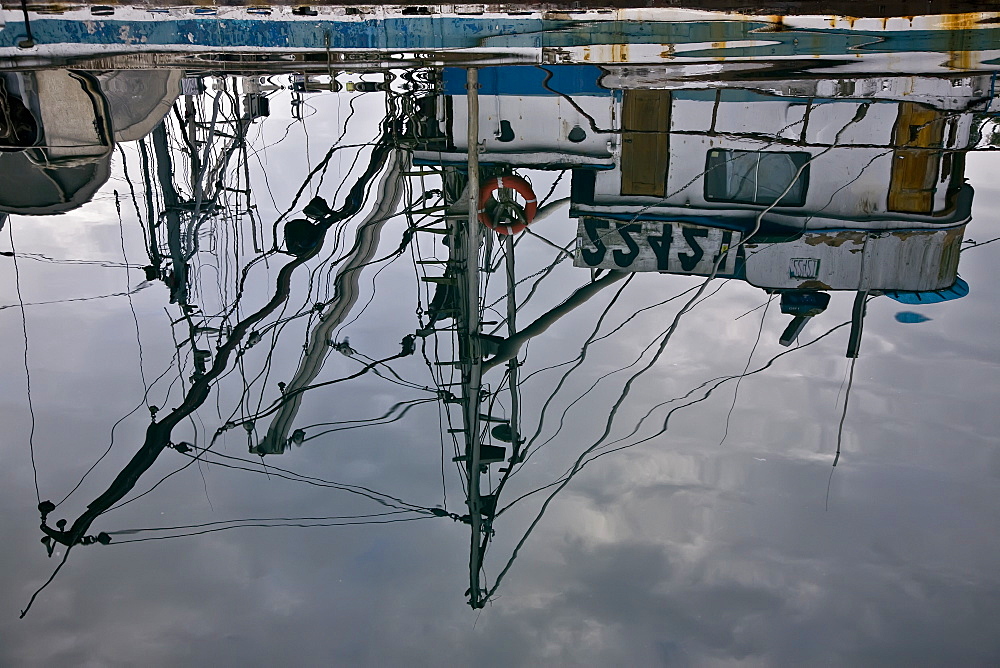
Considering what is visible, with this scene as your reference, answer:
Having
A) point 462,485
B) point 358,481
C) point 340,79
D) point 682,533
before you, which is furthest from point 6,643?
point 340,79

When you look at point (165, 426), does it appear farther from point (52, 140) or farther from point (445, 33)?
point (445, 33)

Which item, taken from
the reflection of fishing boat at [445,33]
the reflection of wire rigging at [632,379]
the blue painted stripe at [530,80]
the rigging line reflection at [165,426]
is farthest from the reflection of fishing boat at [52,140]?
the reflection of wire rigging at [632,379]

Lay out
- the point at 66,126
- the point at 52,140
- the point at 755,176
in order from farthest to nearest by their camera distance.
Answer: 1. the point at 66,126
2. the point at 52,140
3. the point at 755,176

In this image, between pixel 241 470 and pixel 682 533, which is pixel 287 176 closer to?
pixel 241 470

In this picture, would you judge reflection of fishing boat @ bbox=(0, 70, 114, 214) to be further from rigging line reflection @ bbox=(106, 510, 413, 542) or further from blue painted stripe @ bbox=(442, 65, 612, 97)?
rigging line reflection @ bbox=(106, 510, 413, 542)

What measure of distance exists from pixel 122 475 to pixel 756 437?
7.57ft

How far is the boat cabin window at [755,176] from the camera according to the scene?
608 centimetres

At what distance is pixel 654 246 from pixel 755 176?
1.36m

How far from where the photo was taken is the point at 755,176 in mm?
6371

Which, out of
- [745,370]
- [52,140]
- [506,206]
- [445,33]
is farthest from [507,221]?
[445,33]

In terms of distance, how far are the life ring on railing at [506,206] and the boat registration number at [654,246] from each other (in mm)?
356

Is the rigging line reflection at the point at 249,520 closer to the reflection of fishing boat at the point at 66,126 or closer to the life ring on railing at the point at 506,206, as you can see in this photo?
the life ring on railing at the point at 506,206

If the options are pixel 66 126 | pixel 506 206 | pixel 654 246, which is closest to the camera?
pixel 654 246

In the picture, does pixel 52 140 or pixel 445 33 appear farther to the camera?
pixel 445 33
